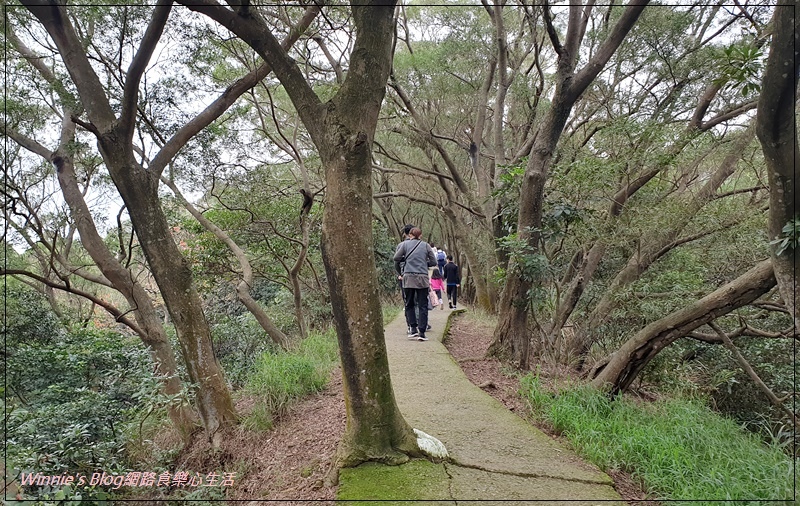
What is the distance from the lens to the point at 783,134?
304 cm

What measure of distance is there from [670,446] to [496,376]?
2543 millimetres

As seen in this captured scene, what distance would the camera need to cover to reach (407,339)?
7.41 metres

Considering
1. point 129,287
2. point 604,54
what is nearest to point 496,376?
point 604,54

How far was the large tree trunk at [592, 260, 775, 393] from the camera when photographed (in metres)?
3.90

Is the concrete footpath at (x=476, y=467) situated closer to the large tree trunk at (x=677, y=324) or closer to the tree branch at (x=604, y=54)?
the large tree trunk at (x=677, y=324)

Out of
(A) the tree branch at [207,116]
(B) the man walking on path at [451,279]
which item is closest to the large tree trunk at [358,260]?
(A) the tree branch at [207,116]

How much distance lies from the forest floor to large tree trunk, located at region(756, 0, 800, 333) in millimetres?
2111

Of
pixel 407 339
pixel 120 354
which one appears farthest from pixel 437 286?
pixel 120 354

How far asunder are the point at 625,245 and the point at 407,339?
3.86 meters

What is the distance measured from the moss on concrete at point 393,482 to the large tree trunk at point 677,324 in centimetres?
287

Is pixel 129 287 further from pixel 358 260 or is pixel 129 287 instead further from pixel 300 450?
pixel 358 260

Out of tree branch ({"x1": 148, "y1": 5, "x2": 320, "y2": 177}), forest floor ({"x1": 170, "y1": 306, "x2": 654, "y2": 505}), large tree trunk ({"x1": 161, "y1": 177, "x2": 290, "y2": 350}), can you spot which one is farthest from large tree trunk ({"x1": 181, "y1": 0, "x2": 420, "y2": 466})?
large tree trunk ({"x1": 161, "y1": 177, "x2": 290, "y2": 350})

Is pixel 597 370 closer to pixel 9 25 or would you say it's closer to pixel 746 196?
pixel 746 196

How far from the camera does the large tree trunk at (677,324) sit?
3.90 meters
